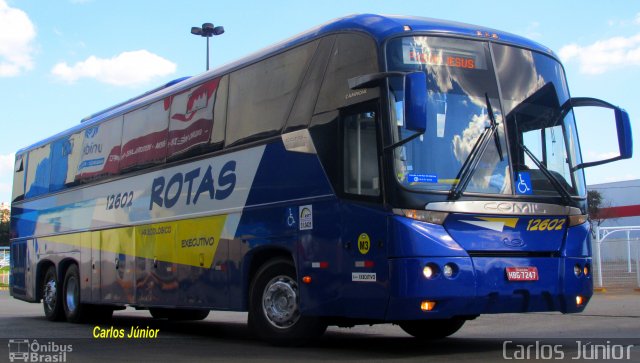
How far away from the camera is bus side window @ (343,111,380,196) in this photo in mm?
8445

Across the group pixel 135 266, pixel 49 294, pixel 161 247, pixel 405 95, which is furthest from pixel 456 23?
pixel 49 294

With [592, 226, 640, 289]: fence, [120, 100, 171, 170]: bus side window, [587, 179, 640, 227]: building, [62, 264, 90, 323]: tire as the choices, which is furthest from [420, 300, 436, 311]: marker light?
[587, 179, 640, 227]: building

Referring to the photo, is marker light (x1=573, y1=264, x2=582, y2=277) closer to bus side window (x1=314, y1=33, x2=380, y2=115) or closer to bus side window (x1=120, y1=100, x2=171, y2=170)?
bus side window (x1=314, y1=33, x2=380, y2=115)

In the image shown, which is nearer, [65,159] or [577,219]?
Result: [577,219]

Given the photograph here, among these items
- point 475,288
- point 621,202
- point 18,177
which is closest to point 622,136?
point 475,288

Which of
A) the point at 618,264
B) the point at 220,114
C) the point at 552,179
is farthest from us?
the point at 618,264

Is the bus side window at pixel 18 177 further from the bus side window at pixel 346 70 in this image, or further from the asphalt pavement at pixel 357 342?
the bus side window at pixel 346 70

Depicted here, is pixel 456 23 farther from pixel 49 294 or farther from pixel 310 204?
pixel 49 294

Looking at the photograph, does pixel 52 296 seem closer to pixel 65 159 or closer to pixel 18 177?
pixel 65 159

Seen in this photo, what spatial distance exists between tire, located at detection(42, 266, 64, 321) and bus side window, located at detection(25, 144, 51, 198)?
1815mm

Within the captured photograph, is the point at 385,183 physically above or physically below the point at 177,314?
above

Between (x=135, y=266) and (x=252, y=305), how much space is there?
3839 mm

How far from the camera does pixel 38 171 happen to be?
58.0 feet

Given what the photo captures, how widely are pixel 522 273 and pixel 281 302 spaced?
293 cm
